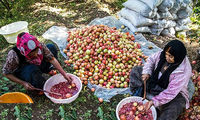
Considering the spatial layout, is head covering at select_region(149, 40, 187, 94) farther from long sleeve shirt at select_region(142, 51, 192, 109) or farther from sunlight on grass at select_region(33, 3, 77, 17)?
sunlight on grass at select_region(33, 3, 77, 17)

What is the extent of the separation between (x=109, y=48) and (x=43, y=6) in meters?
4.07

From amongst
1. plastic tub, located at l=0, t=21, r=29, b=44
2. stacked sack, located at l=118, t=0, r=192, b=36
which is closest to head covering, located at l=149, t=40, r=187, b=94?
stacked sack, located at l=118, t=0, r=192, b=36

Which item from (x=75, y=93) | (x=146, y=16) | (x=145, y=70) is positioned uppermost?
(x=146, y=16)

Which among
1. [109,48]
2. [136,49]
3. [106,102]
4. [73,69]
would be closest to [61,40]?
[73,69]

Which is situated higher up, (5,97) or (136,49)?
(136,49)

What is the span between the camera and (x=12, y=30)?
14.3ft

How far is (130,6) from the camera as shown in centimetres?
445

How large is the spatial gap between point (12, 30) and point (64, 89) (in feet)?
8.89

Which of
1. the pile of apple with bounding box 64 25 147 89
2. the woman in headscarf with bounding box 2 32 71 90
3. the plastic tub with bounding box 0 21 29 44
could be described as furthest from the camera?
the plastic tub with bounding box 0 21 29 44

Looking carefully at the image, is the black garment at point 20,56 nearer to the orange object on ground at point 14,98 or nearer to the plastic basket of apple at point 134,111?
the orange object on ground at point 14,98

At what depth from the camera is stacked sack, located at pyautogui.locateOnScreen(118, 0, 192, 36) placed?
13.4 feet

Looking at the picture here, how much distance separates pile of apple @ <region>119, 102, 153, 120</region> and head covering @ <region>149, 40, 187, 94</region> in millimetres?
377

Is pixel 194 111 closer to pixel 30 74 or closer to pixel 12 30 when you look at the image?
pixel 30 74

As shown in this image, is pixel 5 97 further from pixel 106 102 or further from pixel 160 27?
pixel 160 27
